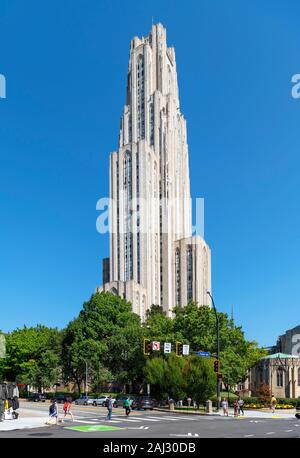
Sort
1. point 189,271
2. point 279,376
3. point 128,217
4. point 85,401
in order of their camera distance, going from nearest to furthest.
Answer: point 85,401, point 279,376, point 128,217, point 189,271

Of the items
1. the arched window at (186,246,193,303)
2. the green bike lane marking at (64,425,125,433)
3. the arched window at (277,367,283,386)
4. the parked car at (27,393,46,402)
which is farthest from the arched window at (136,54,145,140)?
the green bike lane marking at (64,425,125,433)

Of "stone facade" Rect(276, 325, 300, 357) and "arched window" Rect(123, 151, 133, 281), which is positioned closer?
"stone facade" Rect(276, 325, 300, 357)

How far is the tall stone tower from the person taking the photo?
166m

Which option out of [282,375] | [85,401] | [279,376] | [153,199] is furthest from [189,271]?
[85,401]

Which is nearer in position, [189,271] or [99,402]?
[99,402]

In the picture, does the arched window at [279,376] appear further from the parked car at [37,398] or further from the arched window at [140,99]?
the arched window at [140,99]

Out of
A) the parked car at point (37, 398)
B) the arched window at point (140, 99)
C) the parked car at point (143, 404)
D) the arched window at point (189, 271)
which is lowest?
the parked car at point (37, 398)

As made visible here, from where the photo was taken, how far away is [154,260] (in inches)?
6683

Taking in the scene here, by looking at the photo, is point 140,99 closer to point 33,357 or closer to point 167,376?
point 33,357

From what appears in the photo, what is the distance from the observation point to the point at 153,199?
174 metres

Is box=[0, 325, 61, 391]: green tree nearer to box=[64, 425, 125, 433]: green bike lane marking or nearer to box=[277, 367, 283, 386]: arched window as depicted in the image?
box=[277, 367, 283, 386]: arched window

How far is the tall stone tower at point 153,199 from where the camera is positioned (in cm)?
16638

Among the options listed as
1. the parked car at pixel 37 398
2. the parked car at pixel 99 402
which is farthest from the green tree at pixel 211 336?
the parked car at pixel 37 398
